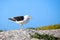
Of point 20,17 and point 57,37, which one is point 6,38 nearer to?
point 20,17

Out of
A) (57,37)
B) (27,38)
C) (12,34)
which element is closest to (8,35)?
(12,34)

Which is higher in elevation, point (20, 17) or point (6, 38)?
point (20, 17)

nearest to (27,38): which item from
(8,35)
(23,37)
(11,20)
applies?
(23,37)

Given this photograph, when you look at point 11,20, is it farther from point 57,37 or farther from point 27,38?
point 57,37

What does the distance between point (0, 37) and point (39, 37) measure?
1498 mm

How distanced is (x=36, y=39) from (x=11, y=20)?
1595mm

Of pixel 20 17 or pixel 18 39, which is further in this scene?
pixel 20 17

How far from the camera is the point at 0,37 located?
853cm

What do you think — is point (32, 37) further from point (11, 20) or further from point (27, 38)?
point (11, 20)

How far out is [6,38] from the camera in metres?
8.52

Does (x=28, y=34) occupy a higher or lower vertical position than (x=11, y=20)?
lower

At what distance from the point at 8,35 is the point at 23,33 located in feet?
2.08

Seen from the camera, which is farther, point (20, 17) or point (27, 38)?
point (20, 17)

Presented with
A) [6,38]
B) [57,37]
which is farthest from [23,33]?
[57,37]
